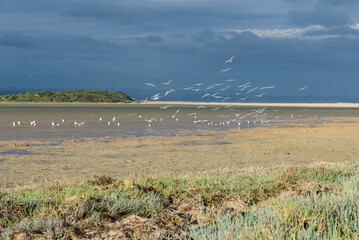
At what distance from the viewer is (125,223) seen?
5.89 metres

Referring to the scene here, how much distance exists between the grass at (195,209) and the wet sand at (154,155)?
3625 mm

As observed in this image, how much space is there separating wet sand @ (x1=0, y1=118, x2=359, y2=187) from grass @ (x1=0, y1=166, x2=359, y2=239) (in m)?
3.62

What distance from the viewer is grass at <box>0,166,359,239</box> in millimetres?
4500

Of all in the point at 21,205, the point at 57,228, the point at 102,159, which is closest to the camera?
the point at 57,228

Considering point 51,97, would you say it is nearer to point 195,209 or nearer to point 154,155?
point 154,155

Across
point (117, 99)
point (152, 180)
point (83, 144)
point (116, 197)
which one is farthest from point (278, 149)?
point (117, 99)

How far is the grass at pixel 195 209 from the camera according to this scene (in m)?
4.50

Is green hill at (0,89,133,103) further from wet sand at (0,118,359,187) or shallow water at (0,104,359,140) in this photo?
wet sand at (0,118,359,187)

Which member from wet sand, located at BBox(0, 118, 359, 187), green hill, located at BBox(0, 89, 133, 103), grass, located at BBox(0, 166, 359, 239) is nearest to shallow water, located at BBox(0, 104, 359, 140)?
wet sand, located at BBox(0, 118, 359, 187)

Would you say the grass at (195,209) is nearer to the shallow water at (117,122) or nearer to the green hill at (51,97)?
the shallow water at (117,122)

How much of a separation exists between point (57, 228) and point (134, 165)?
1092 centimetres

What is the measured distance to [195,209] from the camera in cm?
642

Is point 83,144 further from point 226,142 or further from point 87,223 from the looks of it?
point 87,223

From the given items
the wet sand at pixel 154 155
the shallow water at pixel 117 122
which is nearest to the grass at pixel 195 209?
the wet sand at pixel 154 155
